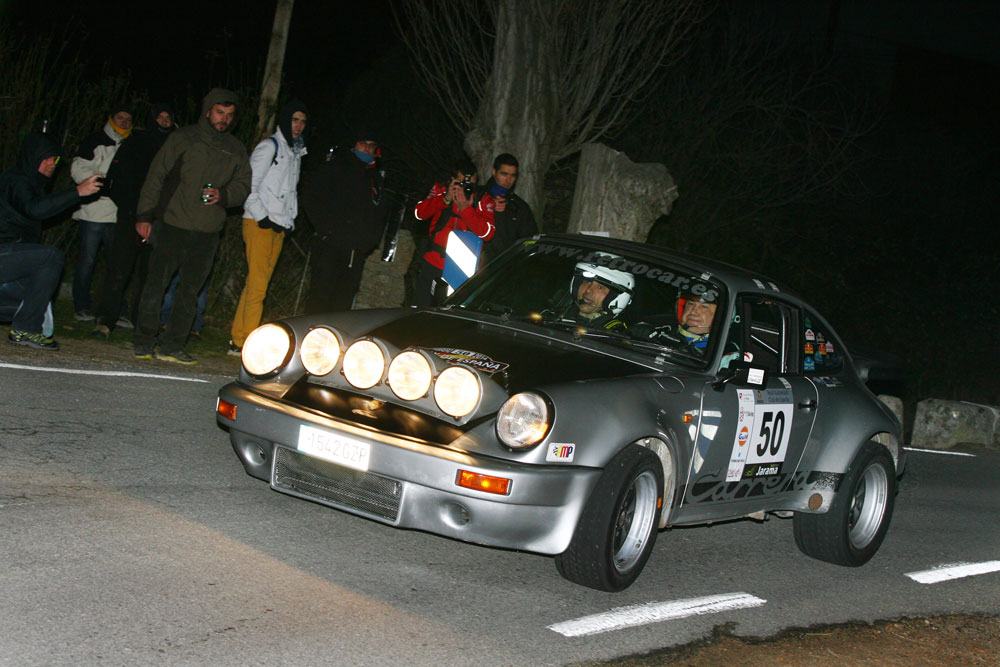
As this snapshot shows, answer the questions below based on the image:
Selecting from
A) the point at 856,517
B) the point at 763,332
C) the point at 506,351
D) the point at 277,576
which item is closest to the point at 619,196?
the point at 763,332

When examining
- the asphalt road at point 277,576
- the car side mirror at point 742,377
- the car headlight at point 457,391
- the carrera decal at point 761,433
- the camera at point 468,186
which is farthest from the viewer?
the camera at point 468,186

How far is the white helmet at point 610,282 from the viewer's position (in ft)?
A: 19.5

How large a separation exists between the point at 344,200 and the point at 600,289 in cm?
403

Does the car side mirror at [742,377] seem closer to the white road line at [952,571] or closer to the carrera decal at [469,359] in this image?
the carrera decal at [469,359]

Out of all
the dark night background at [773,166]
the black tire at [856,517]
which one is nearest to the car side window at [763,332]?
the black tire at [856,517]

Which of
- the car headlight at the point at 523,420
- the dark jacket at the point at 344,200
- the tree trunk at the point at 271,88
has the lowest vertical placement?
the car headlight at the point at 523,420

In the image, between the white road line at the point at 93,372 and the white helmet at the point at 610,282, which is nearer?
the white helmet at the point at 610,282

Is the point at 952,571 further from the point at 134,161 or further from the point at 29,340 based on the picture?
the point at 134,161

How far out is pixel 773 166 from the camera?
19438 mm

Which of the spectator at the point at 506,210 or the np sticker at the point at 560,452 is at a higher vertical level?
the spectator at the point at 506,210

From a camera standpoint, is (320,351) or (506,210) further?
(506,210)

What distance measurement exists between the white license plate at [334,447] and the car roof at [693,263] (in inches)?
86.2

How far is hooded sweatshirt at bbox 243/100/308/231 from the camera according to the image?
8.93 metres

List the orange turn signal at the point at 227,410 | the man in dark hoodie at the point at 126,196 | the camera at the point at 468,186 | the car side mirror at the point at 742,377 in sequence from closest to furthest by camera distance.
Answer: the orange turn signal at the point at 227,410
the car side mirror at the point at 742,377
the camera at the point at 468,186
the man in dark hoodie at the point at 126,196
